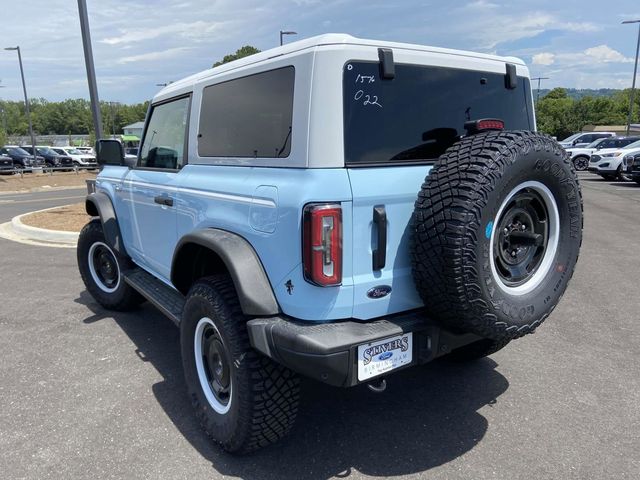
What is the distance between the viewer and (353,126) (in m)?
2.30

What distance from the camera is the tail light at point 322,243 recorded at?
2.14 m

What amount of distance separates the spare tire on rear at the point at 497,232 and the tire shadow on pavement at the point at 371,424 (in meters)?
0.82

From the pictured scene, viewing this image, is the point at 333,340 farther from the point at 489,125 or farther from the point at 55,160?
the point at 55,160

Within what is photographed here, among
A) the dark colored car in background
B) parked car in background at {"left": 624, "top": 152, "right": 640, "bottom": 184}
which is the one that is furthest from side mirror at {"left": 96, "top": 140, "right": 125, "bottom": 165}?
the dark colored car in background

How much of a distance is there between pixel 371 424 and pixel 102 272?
3.45 meters

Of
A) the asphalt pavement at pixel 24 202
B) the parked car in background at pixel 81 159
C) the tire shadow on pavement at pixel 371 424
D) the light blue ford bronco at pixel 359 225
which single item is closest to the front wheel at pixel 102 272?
the tire shadow on pavement at pixel 371 424

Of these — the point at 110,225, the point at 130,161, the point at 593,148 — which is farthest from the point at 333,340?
the point at 593,148

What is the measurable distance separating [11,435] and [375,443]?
2.12 m

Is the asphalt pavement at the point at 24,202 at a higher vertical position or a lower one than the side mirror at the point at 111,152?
lower

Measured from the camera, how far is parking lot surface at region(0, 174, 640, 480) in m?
2.54

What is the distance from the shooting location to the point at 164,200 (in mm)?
3434

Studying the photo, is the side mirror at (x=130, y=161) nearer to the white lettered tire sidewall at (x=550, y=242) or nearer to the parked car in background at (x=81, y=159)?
the white lettered tire sidewall at (x=550, y=242)

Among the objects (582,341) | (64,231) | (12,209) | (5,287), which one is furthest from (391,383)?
(12,209)

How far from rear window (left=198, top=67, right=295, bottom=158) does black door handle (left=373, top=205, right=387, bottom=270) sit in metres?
0.53
